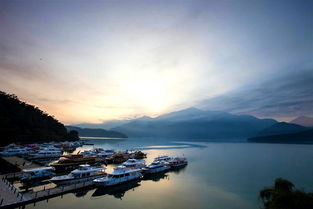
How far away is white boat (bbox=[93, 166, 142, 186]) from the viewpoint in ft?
117

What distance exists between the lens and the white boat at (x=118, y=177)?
35.7 m

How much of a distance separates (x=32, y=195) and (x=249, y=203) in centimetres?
3145

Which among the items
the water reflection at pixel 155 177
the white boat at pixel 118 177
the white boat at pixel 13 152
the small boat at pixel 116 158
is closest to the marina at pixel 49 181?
the white boat at pixel 118 177

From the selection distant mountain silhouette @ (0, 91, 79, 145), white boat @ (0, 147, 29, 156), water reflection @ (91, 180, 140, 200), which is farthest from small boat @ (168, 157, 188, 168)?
distant mountain silhouette @ (0, 91, 79, 145)

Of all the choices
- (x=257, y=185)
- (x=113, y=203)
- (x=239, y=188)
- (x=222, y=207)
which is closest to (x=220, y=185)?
(x=239, y=188)

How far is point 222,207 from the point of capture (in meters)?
28.3

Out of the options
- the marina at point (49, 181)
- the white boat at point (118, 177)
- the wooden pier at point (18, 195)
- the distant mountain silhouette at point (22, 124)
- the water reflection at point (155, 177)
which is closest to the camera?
the wooden pier at point (18, 195)

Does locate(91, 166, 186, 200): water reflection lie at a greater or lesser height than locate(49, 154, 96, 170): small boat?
lesser

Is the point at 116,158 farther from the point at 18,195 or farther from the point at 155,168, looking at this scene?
the point at 18,195

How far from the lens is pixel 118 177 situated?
→ 126 feet

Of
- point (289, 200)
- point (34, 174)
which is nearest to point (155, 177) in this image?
point (34, 174)

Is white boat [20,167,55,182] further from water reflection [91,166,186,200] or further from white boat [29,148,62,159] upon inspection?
white boat [29,148,62,159]

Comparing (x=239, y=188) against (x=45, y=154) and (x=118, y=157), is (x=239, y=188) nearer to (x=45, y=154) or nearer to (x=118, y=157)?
(x=118, y=157)

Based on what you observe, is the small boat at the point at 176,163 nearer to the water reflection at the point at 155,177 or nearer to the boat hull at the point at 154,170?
the boat hull at the point at 154,170
